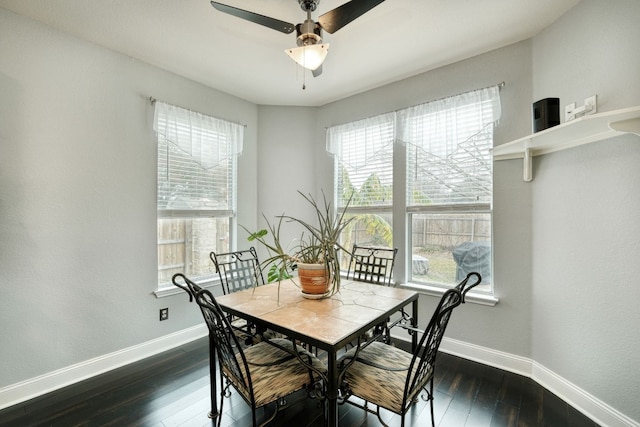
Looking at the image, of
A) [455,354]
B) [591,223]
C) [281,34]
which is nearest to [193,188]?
[281,34]

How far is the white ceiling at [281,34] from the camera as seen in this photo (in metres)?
1.93

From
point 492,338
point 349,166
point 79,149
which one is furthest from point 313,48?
point 492,338

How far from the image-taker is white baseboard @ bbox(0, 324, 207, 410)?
6.56ft

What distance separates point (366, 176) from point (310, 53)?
1.76 metres

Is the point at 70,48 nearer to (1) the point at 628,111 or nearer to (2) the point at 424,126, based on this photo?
(2) the point at 424,126

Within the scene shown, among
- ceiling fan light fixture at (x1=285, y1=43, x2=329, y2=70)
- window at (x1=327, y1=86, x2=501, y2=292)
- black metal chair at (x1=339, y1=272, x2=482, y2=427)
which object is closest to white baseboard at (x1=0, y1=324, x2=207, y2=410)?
black metal chair at (x1=339, y1=272, x2=482, y2=427)

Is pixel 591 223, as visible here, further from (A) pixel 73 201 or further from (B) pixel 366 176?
(A) pixel 73 201

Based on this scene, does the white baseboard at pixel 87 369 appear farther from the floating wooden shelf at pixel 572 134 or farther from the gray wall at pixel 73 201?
the floating wooden shelf at pixel 572 134

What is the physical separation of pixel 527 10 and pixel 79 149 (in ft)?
11.4

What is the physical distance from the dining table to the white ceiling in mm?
1946

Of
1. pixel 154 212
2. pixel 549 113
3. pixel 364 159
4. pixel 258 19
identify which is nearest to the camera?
pixel 258 19

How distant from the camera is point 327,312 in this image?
168cm

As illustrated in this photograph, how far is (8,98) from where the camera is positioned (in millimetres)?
1994

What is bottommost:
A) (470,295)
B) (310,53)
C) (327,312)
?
(470,295)
